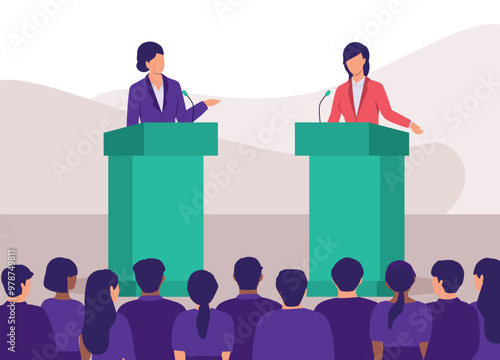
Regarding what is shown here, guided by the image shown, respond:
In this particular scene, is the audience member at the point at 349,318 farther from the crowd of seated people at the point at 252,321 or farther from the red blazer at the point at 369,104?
the red blazer at the point at 369,104

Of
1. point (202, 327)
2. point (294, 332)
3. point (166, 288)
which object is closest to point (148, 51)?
point (166, 288)

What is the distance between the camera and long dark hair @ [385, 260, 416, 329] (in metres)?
5.08

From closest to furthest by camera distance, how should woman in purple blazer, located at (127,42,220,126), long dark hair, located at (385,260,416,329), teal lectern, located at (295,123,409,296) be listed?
long dark hair, located at (385,260,416,329)
teal lectern, located at (295,123,409,296)
woman in purple blazer, located at (127,42,220,126)

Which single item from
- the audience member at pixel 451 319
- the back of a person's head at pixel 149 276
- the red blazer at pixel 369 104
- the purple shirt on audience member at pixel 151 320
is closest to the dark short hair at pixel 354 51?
the red blazer at pixel 369 104

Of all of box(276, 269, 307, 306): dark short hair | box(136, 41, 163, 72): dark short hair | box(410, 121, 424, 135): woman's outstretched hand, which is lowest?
box(276, 269, 307, 306): dark short hair

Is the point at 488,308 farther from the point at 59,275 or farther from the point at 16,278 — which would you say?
the point at 16,278

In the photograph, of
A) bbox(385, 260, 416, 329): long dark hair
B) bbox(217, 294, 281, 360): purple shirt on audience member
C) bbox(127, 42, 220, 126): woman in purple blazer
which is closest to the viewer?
bbox(385, 260, 416, 329): long dark hair

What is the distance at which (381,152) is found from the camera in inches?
320

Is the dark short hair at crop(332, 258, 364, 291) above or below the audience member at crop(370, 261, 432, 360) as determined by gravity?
above

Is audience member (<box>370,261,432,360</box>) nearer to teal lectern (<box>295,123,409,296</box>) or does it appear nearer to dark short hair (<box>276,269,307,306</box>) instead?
dark short hair (<box>276,269,307,306</box>)

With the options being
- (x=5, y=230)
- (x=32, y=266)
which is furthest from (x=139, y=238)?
(x=5, y=230)

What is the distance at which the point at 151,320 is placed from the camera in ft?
17.3

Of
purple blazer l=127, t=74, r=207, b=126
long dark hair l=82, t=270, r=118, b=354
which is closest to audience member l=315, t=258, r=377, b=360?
long dark hair l=82, t=270, r=118, b=354

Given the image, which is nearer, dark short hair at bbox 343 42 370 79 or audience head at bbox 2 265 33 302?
audience head at bbox 2 265 33 302
